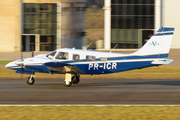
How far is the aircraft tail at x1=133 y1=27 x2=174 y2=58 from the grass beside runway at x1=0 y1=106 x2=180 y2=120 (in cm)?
570

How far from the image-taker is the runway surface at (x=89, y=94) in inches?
448

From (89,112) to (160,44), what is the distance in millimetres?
7626

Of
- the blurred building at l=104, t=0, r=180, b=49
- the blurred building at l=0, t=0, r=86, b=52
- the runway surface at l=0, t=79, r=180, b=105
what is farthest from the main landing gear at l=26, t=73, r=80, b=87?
the blurred building at l=104, t=0, r=180, b=49

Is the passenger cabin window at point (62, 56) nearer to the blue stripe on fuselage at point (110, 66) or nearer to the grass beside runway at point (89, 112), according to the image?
the blue stripe on fuselage at point (110, 66)

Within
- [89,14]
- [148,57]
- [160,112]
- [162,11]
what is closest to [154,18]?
[162,11]

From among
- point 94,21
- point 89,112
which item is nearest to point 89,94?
point 89,112

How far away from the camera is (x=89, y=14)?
14950cm

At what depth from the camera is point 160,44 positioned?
15.2 metres

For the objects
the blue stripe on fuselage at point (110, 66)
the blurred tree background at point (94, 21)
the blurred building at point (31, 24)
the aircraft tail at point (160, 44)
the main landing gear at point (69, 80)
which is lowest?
the main landing gear at point (69, 80)

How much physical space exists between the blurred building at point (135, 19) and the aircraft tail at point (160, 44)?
37375 millimetres

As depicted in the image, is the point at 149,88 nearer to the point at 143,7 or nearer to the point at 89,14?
the point at 143,7

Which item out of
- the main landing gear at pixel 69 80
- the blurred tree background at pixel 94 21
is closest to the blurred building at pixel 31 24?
the main landing gear at pixel 69 80

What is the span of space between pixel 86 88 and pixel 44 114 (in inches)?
248

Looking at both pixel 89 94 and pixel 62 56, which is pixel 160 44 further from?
pixel 62 56
